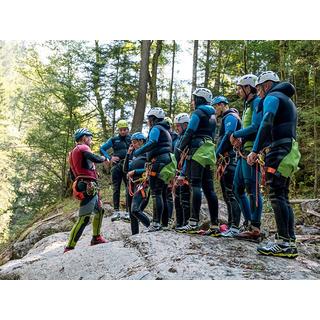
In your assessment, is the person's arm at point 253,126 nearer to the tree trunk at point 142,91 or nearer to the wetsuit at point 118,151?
the wetsuit at point 118,151

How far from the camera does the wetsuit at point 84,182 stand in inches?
247

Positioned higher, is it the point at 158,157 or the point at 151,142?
the point at 151,142

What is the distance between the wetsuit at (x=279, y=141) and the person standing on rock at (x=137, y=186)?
2.45 m

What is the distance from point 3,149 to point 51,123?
4.64 metres

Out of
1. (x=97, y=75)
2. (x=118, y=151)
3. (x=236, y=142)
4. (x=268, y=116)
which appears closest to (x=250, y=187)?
(x=236, y=142)

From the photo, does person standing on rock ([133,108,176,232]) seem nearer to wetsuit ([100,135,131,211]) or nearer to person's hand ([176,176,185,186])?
person's hand ([176,176,185,186])

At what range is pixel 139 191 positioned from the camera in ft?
22.4

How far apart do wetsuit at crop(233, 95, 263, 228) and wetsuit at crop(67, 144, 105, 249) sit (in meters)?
2.08

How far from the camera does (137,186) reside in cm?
704

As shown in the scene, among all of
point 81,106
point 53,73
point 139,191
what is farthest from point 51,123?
point 139,191

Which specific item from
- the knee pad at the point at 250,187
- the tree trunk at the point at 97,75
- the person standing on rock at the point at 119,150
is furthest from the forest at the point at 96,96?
the knee pad at the point at 250,187

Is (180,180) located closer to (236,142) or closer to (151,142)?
(151,142)

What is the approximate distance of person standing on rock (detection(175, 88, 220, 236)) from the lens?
6.09 m

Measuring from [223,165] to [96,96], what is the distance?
35.3ft
